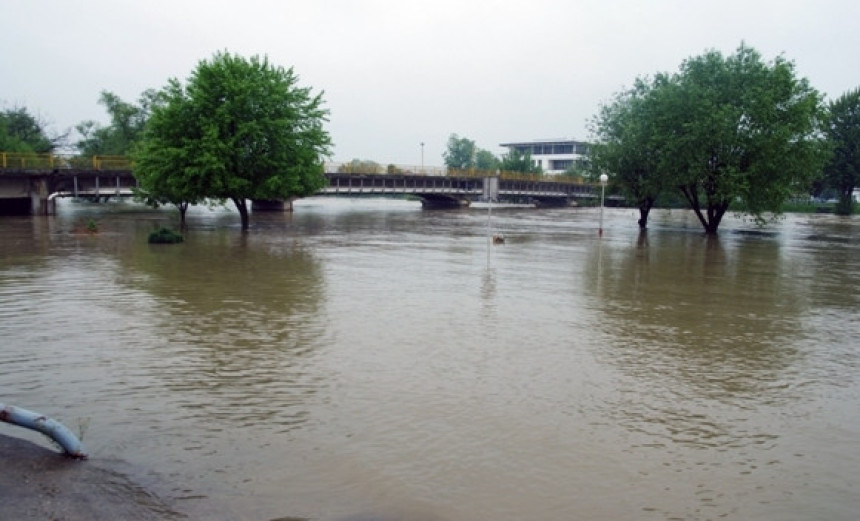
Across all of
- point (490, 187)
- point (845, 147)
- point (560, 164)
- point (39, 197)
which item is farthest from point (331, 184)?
point (560, 164)

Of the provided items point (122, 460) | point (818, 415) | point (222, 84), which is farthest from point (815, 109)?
point (122, 460)

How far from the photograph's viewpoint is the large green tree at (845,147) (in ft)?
281

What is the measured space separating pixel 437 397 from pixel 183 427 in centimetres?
309

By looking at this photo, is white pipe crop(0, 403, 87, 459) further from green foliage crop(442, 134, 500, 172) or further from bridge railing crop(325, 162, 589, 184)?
green foliage crop(442, 134, 500, 172)

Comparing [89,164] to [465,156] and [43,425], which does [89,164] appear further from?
[465,156]

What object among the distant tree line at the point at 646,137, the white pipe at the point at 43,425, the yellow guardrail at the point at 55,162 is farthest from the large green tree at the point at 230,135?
the white pipe at the point at 43,425

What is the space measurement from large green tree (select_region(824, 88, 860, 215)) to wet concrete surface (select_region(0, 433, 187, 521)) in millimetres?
96930

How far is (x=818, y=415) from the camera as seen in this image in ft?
27.2

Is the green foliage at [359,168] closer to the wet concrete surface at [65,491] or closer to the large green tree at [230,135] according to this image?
the large green tree at [230,135]

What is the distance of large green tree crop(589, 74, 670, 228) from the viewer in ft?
143

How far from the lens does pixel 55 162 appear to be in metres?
53.7

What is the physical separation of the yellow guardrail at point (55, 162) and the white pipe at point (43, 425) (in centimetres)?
5126

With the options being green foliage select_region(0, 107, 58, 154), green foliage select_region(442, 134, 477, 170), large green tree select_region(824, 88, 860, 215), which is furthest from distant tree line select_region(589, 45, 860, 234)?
green foliage select_region(442, 134, 477, 170)

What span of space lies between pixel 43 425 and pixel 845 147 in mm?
99562
